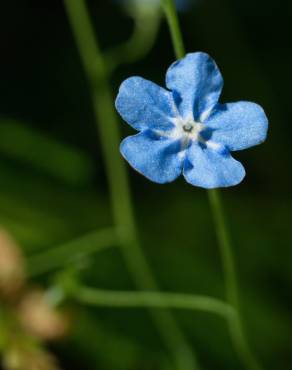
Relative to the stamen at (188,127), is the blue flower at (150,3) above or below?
above

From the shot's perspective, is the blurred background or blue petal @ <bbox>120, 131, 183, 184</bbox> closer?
blue petal @ <bbox>120, 131, 183, 184</bbox>

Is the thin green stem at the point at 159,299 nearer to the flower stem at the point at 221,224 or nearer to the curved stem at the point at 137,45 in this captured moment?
the flower stem at the point at 221,224

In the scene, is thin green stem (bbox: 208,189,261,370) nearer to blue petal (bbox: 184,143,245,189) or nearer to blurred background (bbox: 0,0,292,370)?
blue petal (bbox: 184,143,245,189)

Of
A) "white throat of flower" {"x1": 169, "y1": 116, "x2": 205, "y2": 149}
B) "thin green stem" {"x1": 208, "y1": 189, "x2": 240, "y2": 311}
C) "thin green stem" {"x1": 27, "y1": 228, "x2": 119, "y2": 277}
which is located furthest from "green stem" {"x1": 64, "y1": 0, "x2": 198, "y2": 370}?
"white throat of flower" {"x1": 169, "y1": 116, "x2": 205, "y2": 149}

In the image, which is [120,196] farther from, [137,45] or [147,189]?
[137,45]

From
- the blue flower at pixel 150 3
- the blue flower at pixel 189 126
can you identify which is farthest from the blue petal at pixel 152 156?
the blue flower at pixel 150 3

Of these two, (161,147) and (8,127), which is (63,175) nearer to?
(8,127)
